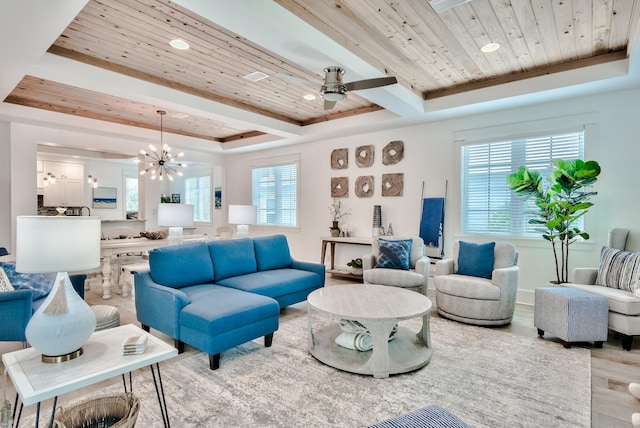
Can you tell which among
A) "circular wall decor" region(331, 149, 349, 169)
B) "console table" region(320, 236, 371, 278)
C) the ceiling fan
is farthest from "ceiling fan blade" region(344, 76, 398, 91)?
"circular wall decor" region(331, 149, 349, 169)

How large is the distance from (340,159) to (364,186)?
2.51 feet

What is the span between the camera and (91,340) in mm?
1902

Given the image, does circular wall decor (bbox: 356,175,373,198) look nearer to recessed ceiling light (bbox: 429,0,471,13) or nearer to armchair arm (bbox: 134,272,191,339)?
recessed ceiling light (bbox: 429,0,471,13)

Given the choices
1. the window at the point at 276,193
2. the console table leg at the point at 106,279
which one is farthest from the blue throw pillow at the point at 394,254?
the console table leg at the point at 106,279

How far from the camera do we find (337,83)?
316 cm

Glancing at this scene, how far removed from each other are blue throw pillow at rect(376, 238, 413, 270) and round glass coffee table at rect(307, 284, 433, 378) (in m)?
1.15

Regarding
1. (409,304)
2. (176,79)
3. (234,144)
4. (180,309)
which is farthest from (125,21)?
(234,144)

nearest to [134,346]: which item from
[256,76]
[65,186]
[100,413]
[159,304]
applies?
[100,413]

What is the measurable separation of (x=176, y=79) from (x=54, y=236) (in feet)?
11.1

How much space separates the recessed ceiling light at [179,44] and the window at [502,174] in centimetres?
401

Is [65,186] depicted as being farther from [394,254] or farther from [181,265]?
[394,254]

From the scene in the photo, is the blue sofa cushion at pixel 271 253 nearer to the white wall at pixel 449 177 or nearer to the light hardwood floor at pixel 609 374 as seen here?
the light hardwood floor at pixel 609 374

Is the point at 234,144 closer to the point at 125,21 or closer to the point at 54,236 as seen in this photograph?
the point at 125,21

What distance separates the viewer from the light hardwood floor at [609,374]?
2.11 metres
